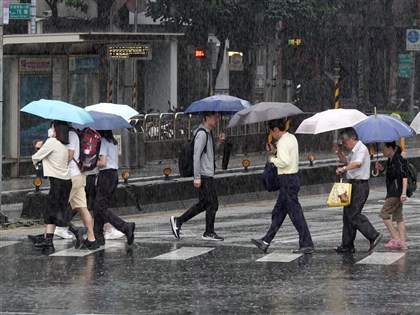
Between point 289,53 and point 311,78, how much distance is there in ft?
6.14

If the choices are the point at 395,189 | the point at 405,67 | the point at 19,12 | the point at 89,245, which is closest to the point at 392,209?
the point at 395,189

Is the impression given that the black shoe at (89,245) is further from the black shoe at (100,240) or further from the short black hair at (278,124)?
the short black hair at (278,124)

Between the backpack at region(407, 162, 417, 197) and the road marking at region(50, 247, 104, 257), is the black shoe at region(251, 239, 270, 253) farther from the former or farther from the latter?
the road marking at region(50, 247, 104, 257)

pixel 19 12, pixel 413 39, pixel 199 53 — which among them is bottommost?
pixel 199 53

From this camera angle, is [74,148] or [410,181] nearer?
[74,148]

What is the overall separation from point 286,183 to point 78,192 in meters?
2.56

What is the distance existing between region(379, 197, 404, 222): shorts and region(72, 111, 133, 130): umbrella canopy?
3.46m

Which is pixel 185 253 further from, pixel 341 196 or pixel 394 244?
pixel 394 244

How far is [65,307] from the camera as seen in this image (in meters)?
12.4

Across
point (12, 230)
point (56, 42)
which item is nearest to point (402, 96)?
point (56, 42)

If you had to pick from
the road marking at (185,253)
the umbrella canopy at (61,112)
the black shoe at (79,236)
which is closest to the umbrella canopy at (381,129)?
the road marking at (185,253)

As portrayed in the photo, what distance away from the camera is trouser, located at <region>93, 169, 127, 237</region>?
675 inches

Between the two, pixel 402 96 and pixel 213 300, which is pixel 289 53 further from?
pixel 213 300

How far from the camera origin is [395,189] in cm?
1656
